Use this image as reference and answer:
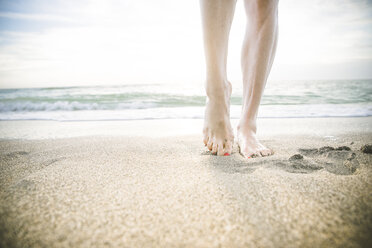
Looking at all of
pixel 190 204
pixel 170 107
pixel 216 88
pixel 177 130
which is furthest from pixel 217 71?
pixel 170 107

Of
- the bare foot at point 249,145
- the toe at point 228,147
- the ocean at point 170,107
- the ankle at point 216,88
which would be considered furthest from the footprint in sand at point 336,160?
the ocean at point 170,107

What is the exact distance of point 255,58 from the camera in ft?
4.17

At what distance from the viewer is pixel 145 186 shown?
0.76 m

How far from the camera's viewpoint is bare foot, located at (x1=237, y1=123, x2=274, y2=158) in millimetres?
1202

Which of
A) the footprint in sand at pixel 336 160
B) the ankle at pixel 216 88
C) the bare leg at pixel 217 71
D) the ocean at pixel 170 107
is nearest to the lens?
the footprint in sand at pixel 336 160

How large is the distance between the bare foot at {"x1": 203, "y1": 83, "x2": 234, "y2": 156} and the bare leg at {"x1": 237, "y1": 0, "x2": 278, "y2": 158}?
0.45 ft

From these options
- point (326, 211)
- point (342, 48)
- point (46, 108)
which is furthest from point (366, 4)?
point (46, 108)

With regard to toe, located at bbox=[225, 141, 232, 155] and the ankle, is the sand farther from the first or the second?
the ankle

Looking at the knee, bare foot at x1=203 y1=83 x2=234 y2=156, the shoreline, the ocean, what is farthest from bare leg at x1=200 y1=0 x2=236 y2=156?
the ocean

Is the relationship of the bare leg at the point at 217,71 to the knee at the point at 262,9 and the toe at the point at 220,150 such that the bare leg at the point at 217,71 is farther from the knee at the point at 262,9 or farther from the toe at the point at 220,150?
the knee at the point at 262,9

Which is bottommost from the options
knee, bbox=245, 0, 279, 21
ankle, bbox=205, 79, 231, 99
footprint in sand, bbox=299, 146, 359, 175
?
footprint in sand, bbox=299, 146, 359, 175

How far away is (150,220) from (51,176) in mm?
607

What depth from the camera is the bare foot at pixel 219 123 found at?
1.22m

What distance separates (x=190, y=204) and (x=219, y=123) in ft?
2.34
